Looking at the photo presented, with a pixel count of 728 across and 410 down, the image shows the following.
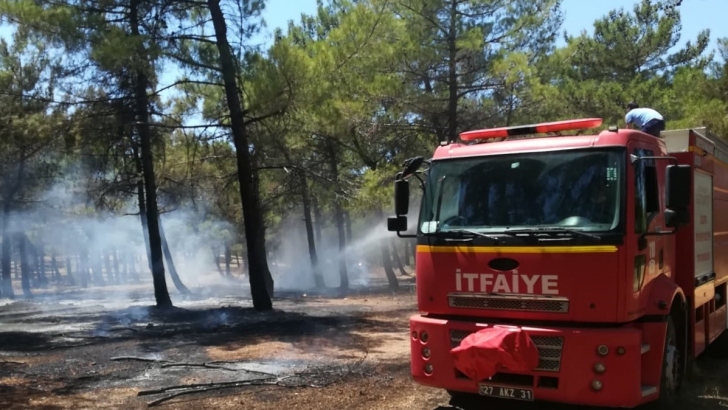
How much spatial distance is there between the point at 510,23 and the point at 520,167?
13.6 meters

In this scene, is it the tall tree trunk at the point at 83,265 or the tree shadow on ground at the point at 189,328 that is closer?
the tree shadow on ground at the point at 189,328

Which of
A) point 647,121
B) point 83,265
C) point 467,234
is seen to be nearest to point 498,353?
point 467,234

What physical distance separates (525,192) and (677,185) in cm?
124

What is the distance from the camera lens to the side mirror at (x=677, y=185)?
5406 millimetres

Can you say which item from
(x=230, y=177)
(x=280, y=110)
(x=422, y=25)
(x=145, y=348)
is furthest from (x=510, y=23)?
(x=145, y=348)

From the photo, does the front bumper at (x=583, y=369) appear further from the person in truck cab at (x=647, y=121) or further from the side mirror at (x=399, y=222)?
the person in truck cab at (x=647, y=121)

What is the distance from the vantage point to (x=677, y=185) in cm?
543

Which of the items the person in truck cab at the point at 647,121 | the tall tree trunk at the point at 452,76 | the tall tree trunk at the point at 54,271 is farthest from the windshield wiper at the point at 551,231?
the tall tree trunk at the point at 54,271

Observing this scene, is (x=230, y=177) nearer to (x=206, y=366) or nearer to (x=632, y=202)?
(x=206, y=366)

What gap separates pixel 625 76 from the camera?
23641 millimetres

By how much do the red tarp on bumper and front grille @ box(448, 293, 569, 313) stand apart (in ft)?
0.68

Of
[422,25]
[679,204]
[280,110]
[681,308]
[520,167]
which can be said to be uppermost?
[422,25]

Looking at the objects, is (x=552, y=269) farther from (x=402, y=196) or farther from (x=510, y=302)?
(x=402, y=196)

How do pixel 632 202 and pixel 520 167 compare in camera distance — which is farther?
pixel 520 167
